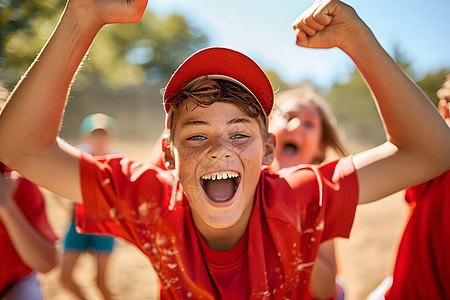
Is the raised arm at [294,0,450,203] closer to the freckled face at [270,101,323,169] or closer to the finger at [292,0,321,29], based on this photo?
the finger at [292,0,321,29]

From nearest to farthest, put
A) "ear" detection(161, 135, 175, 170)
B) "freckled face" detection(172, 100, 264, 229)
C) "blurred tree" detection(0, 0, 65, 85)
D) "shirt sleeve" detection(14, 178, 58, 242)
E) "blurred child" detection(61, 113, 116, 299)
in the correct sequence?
"freckled face" detection(172, 100, 264, 229) → "ear" detection(161, 135, 175, 170) → "shirt sleeve" detection(14, 178, 58, 242) → "blurred tree" detection(0, 0, 65, 85) → "blurred child" detection(61, 113, 116, 299)

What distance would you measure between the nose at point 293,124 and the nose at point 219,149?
1.75 m

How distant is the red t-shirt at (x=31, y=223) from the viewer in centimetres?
209

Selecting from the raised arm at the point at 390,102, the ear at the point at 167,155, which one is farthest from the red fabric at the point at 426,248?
the ear at the point at 167,155

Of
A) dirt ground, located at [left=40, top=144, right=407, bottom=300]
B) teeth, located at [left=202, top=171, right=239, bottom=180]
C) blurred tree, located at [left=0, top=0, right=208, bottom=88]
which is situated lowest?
dirt ground, located at [left=40, top=144, right=407, bottom=300]

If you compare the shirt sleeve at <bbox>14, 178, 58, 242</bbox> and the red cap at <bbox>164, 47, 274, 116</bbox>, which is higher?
the red cap at <bbox>164, 47, 274, 116</bbox>

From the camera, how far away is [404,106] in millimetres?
1594

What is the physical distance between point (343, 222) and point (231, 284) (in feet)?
1.93

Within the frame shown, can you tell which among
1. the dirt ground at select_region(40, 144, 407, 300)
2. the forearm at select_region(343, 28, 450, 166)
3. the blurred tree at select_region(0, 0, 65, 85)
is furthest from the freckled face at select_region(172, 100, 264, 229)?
the dirt ground at select_region(40, 144, 407, 300)

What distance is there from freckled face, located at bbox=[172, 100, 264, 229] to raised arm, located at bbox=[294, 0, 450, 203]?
1.53 feet

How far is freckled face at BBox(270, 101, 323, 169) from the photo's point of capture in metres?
3.34

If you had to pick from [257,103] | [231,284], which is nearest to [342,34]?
[257,103]

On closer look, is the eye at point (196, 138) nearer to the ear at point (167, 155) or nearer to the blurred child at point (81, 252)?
the ear at point (167, 155)

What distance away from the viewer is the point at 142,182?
5.75 ft
